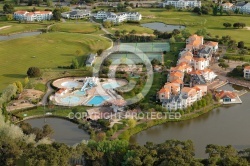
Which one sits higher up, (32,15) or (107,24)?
(32,15)

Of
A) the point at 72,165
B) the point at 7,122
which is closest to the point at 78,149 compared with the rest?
the point at 72,165

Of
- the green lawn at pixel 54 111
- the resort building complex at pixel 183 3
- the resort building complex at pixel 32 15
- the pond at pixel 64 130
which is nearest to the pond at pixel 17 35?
the resort building complex at pixel 32 15

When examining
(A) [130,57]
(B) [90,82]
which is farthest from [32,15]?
(B) [90,82]

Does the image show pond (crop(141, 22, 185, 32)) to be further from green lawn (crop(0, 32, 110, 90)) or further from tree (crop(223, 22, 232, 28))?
green lawn (crop(0, 32, 110, 90))

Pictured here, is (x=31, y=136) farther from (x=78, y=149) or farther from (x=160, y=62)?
(x=160, y=62)

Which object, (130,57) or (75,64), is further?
(130,57)

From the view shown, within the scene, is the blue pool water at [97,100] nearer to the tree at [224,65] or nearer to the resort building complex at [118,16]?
the tree at [224,65]

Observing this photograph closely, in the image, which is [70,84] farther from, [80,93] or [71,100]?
[71,100]
